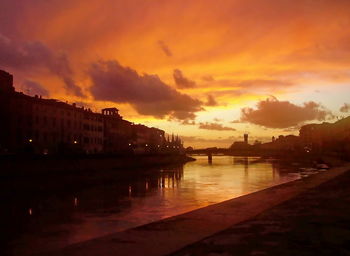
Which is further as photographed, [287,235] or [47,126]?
[47,126]

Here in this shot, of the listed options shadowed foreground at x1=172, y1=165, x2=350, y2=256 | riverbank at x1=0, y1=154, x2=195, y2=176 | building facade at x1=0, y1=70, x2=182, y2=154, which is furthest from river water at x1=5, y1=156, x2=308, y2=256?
building facade at x1=0, y1=70, x2=182, y2=154

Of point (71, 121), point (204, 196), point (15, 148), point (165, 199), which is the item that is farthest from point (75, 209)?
point (71, 121)

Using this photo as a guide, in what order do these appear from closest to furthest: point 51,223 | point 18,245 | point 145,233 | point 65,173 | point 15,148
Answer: point 145,233 → point 18,245 → point 51,223 → point 65,173 → point 15,148

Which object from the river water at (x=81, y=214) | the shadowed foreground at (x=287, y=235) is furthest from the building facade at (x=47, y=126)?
the shadowed foreground at (x=287, y=235)

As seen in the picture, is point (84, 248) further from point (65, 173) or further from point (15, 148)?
point (15, 148)

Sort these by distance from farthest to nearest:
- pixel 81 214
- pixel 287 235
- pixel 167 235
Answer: pixel 81 214 < pixel 167 235 < pixel 287 235

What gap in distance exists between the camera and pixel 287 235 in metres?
14.6

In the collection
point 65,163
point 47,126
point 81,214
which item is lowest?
point 81,214

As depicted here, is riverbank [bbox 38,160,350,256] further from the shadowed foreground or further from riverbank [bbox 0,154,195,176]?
riverbank [bbox 0,154,195,176]

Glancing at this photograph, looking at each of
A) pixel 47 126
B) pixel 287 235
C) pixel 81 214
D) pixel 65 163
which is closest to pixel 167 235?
pixel 287 235

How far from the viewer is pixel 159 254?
12297 millimetres

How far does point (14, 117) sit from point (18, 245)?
68915mm

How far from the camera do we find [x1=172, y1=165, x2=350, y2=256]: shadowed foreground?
12.4 meters

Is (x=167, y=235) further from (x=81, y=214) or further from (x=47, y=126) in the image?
(x=47, y=126)
